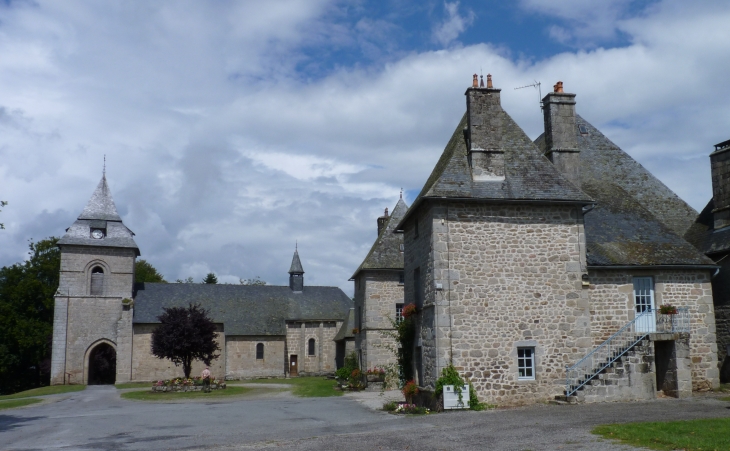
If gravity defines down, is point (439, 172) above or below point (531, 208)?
above

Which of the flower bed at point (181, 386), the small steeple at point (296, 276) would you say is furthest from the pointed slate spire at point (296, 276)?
the flower bed at point (181, 386)

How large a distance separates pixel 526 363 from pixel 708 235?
8541 millimetres

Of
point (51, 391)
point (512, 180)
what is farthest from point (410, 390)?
point (51, 391)

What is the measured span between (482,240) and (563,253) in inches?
90.7

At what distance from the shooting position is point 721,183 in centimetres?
2039

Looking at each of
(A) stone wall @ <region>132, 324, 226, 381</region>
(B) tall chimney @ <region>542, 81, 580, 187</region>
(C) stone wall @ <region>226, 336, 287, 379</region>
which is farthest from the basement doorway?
(C) stone wall @ <region>226, 336, 287, 379</region>

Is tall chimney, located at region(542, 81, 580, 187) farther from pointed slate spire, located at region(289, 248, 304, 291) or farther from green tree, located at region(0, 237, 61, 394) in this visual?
green tree, located at region(0, 237, 61, 394)

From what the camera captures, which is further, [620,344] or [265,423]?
[620,344]

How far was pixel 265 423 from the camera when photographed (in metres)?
15.2

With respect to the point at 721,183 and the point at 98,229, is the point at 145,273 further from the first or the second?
the point at 721,183

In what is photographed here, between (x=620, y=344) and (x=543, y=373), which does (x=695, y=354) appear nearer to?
(x=620, y=344)

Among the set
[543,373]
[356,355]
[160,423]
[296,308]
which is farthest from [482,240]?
[296,308]

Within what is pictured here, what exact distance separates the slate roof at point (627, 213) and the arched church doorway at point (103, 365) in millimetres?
32496

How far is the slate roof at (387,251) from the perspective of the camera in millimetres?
28672
